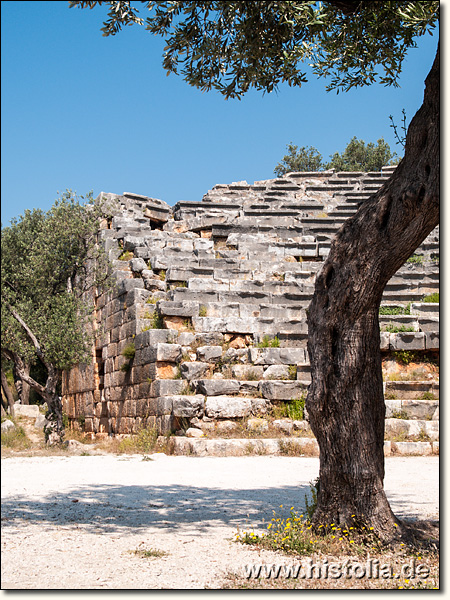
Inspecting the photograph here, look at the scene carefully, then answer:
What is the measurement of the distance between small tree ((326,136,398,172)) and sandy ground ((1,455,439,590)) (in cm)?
3921

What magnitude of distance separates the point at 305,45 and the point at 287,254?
38.3 ft

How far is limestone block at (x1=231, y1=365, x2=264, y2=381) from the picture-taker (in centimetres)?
1315

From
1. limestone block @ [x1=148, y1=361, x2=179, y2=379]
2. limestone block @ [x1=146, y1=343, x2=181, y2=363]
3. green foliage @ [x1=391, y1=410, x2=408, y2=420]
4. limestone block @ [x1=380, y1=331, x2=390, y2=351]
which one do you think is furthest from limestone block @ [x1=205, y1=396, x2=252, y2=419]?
limestone block @ [x1=380, y1=331, x2=390, y2=351]

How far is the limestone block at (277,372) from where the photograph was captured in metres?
13.2

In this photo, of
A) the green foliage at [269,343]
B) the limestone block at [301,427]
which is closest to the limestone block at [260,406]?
the limestone block at [301,427]

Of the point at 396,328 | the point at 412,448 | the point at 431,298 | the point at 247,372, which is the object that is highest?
the point at 431,298

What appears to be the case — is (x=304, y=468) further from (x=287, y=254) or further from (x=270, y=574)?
(x=287, y=254)

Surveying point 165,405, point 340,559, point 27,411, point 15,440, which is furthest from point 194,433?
point 27,411

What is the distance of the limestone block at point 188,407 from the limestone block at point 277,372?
1680mm

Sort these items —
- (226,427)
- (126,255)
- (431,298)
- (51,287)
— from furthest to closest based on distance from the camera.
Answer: (126,255), (431,298), (51,287), (226,427)

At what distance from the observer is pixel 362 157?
4781cm

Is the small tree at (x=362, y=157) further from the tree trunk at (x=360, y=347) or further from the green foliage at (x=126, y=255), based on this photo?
the tree trunk at (x=360, y=347)

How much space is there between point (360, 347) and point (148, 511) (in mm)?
3085

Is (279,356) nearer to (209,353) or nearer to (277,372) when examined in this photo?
(277,372)
